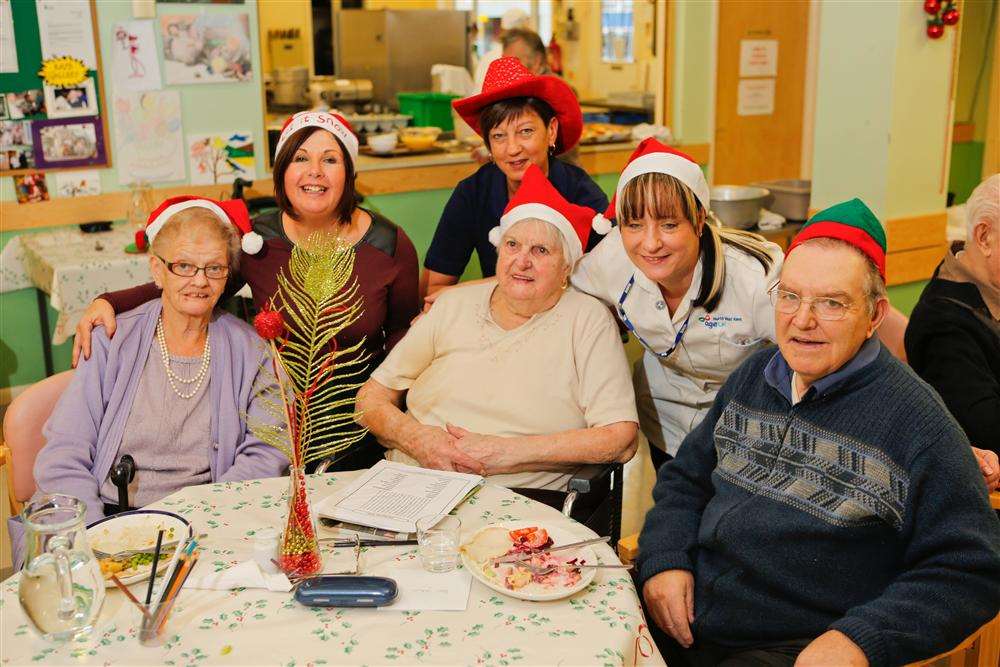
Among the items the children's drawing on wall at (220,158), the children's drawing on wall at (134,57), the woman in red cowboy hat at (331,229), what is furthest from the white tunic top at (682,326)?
the children's drawing on wall at (134,57)

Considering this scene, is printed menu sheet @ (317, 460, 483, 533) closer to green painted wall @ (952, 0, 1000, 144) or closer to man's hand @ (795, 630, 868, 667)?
man's hand @ (795, 630, 868, 667)

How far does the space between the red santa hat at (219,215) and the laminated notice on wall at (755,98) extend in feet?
13.6

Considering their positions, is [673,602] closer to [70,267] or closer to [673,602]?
[673,602]

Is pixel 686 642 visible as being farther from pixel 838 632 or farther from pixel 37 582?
pixel 37 582

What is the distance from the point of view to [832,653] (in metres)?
1.56

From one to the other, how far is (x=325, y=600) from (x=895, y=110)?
309 centimetres

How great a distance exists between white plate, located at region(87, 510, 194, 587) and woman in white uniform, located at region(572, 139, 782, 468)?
3.84ft

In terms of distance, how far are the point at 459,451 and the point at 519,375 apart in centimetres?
25

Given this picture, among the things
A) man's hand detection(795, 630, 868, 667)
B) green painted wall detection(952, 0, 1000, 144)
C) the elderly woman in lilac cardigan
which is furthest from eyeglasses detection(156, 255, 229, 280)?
green painted wall detection(952, 0, 1000, 144)

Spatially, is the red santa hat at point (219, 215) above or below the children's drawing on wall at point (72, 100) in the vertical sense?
below

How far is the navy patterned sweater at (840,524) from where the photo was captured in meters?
1.56

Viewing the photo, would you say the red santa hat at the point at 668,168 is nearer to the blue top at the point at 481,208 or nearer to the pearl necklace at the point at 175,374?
the blue top at the point at 481,208

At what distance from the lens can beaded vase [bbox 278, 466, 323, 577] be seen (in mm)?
1654

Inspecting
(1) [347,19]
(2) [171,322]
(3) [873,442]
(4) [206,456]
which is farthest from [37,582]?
(1) [347,19]
